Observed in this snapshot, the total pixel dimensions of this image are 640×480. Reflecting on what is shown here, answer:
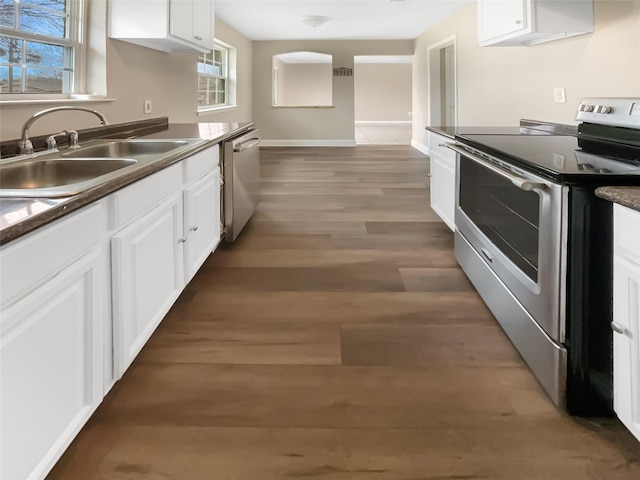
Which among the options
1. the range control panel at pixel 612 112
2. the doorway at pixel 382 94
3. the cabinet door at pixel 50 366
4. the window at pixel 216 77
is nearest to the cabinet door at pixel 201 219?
the cabinet door at pixel 50 366

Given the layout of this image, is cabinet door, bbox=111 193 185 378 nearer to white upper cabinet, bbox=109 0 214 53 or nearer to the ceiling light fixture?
white upper cabinet, bbox=109 0 214 53

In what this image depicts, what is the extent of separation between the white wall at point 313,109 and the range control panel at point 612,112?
8080 mm

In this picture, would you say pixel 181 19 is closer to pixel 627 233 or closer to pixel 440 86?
pixel 627 233

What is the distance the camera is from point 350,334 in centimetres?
215

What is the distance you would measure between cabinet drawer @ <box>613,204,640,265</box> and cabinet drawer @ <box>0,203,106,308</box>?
1338 mm

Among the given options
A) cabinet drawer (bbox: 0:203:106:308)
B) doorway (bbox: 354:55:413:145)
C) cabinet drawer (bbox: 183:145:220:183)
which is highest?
doorway (bbox: 354:55:413:145)

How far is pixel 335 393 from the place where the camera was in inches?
66.9

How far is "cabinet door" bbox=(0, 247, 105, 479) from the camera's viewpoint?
0.96 metres

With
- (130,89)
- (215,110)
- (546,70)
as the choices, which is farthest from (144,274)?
(215,110)

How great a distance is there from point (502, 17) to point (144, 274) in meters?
2.98

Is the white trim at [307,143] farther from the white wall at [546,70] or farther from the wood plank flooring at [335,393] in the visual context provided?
the wood plank flooring at [335,393]

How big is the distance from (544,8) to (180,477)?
3108 mm

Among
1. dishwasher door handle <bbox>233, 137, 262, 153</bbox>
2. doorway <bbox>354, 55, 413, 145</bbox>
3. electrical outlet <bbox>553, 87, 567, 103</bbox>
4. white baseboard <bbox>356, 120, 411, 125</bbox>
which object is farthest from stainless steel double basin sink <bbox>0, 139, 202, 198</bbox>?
white baseboard <bbox>356, 120, 411, 125</bbox>

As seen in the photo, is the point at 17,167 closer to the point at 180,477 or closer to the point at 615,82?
the point at 180,477
